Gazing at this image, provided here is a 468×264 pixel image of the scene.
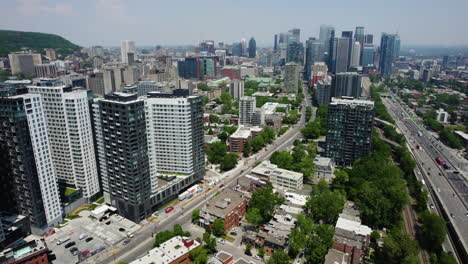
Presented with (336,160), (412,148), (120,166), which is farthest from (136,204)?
(412,148)

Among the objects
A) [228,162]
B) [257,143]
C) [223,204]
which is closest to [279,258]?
[223,204]

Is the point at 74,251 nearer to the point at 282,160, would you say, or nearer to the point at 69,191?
the point at 69,191

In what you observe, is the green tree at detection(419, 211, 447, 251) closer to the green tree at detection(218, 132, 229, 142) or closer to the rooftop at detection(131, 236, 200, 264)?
the rooftop at detection(131, 236, 200, 264)

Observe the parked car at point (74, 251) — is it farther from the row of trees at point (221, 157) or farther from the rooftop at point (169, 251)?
the row of trees at point (221, 157)

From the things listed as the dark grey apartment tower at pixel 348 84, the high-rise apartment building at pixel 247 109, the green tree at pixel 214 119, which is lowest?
the green tree at pixel 214 119

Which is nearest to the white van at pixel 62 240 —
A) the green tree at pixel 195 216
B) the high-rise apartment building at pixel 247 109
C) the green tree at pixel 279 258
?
the green tree at pixel 195 216

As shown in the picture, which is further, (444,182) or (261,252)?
(444,182)

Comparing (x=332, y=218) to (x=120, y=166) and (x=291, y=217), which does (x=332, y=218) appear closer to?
(x=291, y=217)
